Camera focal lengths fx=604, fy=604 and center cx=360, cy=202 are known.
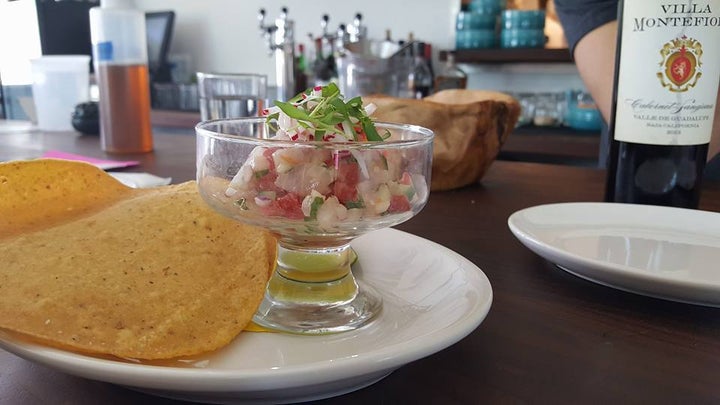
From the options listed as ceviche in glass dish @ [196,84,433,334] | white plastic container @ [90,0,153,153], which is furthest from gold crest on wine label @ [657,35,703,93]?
white plastic container @ [90,0,153,153]

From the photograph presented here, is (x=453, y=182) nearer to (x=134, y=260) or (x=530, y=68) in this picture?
(x=134, y=260)

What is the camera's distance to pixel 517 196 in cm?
80

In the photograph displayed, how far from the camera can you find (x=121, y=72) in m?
1.13

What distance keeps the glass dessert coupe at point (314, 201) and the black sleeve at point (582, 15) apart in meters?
1.01

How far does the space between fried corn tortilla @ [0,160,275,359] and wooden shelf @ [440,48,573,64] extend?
6.26ft

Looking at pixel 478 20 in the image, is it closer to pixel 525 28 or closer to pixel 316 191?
pixel 525 28

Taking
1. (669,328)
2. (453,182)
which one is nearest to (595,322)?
(669,328)

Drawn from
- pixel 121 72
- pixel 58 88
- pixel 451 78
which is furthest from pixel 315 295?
→ pixel 451 78

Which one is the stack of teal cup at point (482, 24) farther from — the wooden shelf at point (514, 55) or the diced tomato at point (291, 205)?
the diced tomato at point (291, 205)

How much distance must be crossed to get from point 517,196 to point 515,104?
152mm

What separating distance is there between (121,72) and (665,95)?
93 cm

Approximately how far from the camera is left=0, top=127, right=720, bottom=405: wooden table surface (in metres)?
0.29

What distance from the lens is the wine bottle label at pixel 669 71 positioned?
543 millimetres

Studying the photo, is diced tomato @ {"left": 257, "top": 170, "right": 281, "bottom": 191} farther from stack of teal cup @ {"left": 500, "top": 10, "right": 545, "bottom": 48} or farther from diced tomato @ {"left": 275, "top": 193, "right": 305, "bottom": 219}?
stack of teal cup @ {"left": 500, "top": 10, "right": 545, "bottom": 48}
